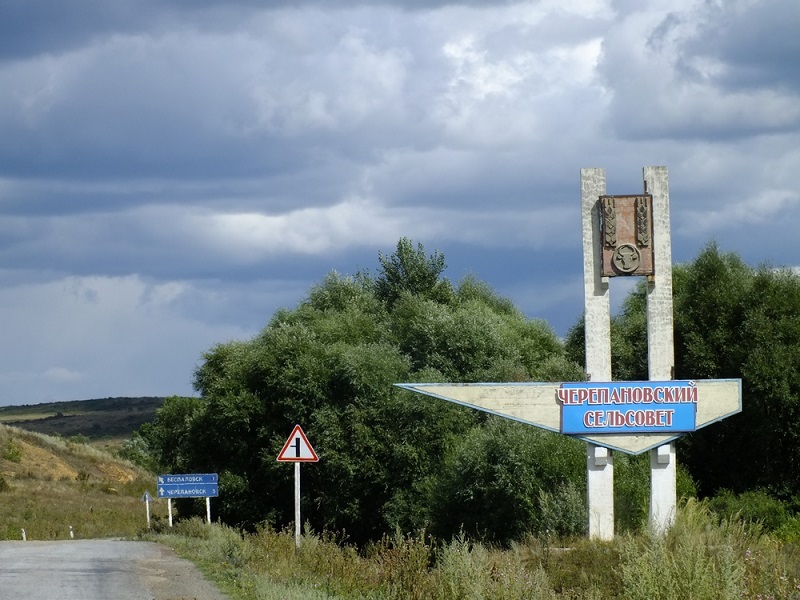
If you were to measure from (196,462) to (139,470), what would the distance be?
52238 mm

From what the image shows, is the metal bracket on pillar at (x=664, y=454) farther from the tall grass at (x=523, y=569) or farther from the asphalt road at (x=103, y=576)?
the asphalt road at (x=103, y=576)

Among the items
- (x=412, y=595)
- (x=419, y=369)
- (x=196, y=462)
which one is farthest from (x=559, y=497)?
A: (x=196, y=462)

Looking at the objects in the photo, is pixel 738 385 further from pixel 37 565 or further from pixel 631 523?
pixel 37 565

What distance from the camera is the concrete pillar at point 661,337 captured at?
81.5 ft

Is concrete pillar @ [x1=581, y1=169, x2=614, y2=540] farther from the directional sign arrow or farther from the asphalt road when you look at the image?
the asphalt road

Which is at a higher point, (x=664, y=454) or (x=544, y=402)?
(x=544, y=402)

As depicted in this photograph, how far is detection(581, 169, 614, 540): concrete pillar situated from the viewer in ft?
81.4

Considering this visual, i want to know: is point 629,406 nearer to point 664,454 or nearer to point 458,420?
point 664,454

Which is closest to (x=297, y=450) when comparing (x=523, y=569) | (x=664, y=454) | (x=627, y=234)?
(x=664, y=454)

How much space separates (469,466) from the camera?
1426 inches

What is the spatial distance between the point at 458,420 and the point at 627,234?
68.5ft

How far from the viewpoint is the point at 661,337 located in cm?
2494

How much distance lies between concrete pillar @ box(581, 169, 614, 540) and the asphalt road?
8852 millimetres

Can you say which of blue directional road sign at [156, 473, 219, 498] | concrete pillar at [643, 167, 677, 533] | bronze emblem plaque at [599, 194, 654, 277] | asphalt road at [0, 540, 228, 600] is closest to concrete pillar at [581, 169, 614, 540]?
bronze emblem plaque at [599, 194, 654, 277]
